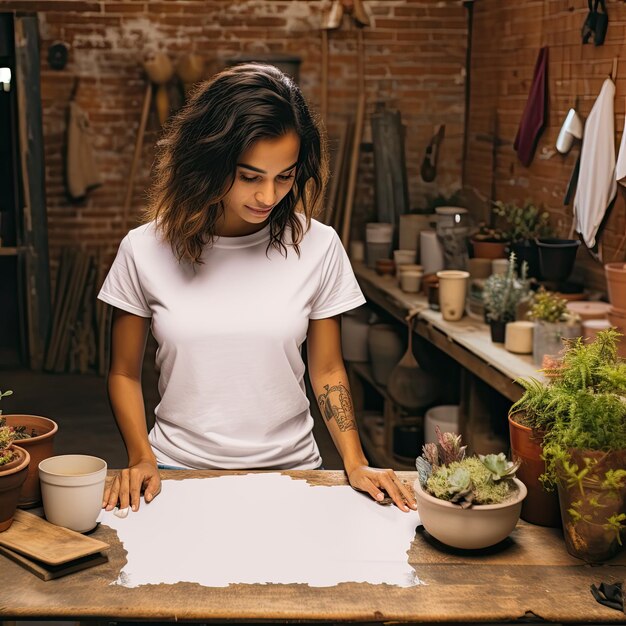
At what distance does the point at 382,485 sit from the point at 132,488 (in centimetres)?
51

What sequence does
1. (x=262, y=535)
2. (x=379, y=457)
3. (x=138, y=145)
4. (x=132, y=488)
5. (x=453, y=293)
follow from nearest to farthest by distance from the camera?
(x=262, y=535)
(x=132, y=488)
(x=453, y=293)
(x=379, y=457)
(x=138, y=145)

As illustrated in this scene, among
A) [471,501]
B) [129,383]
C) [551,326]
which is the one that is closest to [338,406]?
[129,383]

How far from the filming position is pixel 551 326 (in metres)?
3.61

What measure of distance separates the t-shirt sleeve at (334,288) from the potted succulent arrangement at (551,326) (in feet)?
4.93

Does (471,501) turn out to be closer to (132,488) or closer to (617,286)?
(132,488)

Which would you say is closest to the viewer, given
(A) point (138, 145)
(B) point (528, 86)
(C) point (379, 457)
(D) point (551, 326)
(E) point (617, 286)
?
(E) point (617, 286)

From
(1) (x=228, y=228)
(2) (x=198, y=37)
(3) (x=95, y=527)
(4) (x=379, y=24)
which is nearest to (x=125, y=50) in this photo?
(2) (x=198, y=37)

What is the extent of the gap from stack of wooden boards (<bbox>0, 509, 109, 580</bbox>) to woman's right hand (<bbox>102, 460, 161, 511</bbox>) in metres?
0.18

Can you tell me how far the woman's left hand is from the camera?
1961 millimetres

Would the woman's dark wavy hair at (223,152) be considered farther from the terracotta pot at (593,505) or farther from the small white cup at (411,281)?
the small white cup at (411,281)

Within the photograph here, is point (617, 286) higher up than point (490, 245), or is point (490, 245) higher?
point (617, 286)

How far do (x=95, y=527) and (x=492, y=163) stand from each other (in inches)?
192

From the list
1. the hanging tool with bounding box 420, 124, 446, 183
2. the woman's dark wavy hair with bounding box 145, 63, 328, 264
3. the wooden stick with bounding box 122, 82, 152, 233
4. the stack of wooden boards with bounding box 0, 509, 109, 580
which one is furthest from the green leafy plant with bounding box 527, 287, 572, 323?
the wooden stick with bounding box 122, 82, 152, 233

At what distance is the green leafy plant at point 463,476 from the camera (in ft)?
5.64
